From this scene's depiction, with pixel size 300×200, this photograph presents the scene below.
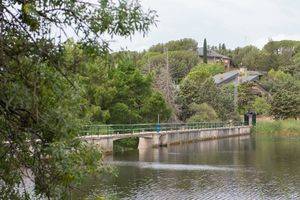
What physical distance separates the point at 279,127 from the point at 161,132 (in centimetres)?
2128

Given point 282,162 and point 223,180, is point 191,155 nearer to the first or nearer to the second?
point 282,162

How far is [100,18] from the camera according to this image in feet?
21.3

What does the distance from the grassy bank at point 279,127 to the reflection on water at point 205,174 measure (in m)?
16.4

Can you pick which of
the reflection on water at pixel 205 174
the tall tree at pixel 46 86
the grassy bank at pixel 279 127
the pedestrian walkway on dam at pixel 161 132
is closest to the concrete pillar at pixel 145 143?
the pedestrian walkway on dam at pixel 161 132

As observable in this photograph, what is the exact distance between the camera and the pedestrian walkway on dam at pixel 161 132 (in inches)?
1526

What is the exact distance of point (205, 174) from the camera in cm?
3020

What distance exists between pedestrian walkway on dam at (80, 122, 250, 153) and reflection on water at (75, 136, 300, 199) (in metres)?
1.39

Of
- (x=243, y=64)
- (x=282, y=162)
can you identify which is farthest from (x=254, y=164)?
(x=243, y=64)

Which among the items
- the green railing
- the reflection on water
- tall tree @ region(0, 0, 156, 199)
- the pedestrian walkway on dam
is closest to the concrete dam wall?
the pedestrian walkway on dam

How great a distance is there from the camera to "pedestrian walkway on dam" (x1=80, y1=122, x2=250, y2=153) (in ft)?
127

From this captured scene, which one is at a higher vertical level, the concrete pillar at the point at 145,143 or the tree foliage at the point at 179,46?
the tree foliage at the point at 179,46

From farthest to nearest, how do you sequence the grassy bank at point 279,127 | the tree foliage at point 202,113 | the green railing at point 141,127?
the grassy bank at point 279,127 → the tree foliage at point 202,113 → the green railing at point 141,127

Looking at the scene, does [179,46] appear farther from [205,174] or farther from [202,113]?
[205,174]

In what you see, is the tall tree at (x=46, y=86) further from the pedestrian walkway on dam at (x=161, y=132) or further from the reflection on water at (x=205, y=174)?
the pedestrian walkway on dam at (x=161, y=132)
